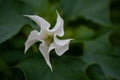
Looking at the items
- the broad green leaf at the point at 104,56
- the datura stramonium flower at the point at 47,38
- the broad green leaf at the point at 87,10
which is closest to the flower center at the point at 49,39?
the datura stramonium flower at the point at 47,38

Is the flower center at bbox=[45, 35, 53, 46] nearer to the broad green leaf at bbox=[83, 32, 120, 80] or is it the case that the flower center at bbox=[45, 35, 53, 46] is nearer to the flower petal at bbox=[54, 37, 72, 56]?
the flower petal at bbox=[54, 37, 72, 56]

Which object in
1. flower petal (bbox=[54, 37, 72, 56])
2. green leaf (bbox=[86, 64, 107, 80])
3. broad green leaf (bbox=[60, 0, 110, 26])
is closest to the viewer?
flower petal (bbox=[54, 37, 72, 56])

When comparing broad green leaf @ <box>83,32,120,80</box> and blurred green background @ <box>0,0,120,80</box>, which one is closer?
blurred green background @ <box>0,0,120,80</box>

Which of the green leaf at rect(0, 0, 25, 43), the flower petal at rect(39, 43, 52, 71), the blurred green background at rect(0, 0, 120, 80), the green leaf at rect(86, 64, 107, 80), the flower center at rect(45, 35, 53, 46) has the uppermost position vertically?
the green leaf at rect(0, 0, 25, 43)

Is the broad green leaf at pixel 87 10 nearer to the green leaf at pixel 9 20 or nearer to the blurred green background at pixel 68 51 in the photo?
the blurred green background at pixel 68 51

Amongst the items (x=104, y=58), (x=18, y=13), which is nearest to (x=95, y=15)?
(x=104, y=58)

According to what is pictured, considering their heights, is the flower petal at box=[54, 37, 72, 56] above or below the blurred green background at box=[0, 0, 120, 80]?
above

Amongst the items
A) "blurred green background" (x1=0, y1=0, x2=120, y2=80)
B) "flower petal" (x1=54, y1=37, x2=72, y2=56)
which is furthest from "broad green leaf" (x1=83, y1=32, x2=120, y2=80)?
"flower petal" (x1=54, y1=37, x2=72, y2=56)

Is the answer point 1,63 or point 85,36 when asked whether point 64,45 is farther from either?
point 85,36
